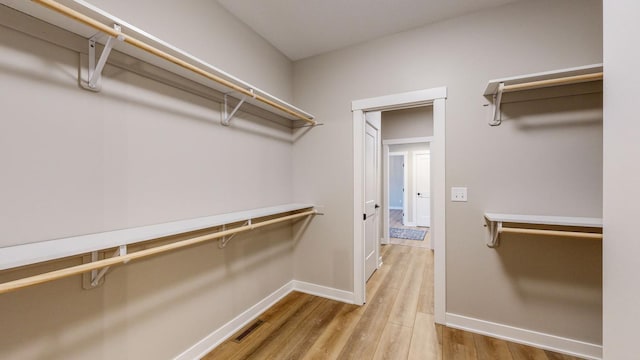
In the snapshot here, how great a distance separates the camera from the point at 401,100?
2.39 metres

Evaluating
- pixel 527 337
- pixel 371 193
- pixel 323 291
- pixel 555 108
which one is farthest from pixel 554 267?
pixel 323 291

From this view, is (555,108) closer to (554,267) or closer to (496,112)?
(496,112)

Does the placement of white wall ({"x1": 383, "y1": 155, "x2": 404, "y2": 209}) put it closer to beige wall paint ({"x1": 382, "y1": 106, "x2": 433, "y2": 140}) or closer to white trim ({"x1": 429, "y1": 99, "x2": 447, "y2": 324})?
beige wall paint ({"x1": 382, "y1": 106, "x2": 433, "y2": 140})

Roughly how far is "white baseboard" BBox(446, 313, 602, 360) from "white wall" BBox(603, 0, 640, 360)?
1624 mm

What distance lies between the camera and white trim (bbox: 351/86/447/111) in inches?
88.9

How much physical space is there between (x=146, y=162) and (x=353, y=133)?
1.82 m

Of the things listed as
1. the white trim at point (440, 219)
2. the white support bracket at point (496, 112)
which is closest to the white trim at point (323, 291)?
the white trim at point (440, 219)

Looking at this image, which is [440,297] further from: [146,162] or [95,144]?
[95,144]

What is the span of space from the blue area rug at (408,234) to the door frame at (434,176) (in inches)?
128

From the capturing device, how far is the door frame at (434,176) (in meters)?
2.24

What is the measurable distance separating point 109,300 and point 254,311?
126cm

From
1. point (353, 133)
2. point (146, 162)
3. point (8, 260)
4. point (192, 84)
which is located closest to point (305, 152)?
point (353, 133)

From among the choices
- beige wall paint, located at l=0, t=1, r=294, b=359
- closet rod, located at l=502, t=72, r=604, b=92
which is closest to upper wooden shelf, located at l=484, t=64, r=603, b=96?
closet rod, located at l=502, t=72, r=604, b=92

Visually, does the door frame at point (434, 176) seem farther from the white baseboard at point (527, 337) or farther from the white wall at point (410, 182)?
the white wall at point (410, 182)
